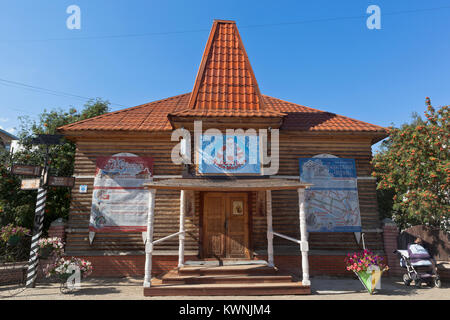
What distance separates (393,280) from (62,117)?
19063 mm

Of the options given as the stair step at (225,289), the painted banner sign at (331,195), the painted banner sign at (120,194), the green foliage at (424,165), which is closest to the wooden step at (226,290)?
the stair step at (225,289)

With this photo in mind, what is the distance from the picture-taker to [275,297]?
633 cm

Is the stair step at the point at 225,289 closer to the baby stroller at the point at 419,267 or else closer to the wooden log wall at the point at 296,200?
the wooden log wall at the point at 296,200

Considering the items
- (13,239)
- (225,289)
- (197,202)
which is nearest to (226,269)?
(225,289)

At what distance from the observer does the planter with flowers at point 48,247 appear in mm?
7832

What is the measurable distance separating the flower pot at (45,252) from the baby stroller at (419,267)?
11567 mm

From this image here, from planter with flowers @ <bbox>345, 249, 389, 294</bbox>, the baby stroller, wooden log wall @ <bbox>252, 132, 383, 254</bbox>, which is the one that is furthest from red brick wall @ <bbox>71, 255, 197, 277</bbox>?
the baby stroller

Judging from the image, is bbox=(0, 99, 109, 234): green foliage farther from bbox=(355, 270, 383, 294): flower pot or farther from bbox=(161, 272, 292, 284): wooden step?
bbox=(355, 270, 383, 294): flower pot

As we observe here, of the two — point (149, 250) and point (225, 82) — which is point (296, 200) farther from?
point (149, 250)

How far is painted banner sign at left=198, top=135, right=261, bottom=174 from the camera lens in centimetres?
821

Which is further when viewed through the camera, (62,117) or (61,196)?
(62,117)

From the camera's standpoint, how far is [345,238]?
9.39 m
